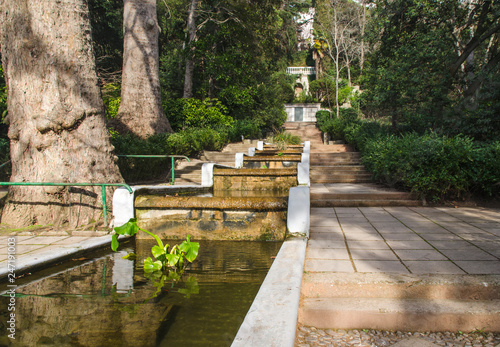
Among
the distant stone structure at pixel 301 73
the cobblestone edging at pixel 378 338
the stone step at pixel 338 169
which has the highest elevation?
the distant stone structure at pixel 301 73

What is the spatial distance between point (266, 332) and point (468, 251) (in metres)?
2.76

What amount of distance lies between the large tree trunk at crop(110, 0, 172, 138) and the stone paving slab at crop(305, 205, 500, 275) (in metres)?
7.74

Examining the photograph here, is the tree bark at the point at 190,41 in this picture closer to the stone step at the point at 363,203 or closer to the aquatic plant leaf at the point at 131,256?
the stone step at the point at 363,203

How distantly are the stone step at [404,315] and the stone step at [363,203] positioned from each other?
3998 mm

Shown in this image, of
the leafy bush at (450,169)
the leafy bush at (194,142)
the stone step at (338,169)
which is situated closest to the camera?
the leafy bush at (450,169)

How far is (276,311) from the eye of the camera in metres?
2.04

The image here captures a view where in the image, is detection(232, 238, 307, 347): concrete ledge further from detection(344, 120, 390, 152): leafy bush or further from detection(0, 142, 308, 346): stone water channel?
→ detection(344, 120, 390, 152): leafy bush

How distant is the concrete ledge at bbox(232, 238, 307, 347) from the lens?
1.74m

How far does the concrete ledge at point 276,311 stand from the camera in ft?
5.72

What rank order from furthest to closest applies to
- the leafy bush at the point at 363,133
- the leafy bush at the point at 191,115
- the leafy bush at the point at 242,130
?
the leafy bush at the point at 242,130
the leafy bush at the point at 191,115
the leafy bush at the point at 363,133

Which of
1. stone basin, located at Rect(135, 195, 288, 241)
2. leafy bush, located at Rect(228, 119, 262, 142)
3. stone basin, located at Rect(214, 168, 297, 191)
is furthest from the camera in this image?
leafy bush, located at Rect(228, 119, 262, 142)

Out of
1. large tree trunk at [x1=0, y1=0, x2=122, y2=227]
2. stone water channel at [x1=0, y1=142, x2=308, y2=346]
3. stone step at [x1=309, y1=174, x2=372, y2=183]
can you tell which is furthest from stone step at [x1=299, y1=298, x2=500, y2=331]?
stone step at [x1=309, y1=174, x2=372, y2=183]

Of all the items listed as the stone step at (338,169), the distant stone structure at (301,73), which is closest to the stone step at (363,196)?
the stone step at (338,169)

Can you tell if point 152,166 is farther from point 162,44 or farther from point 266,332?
point 162,44
